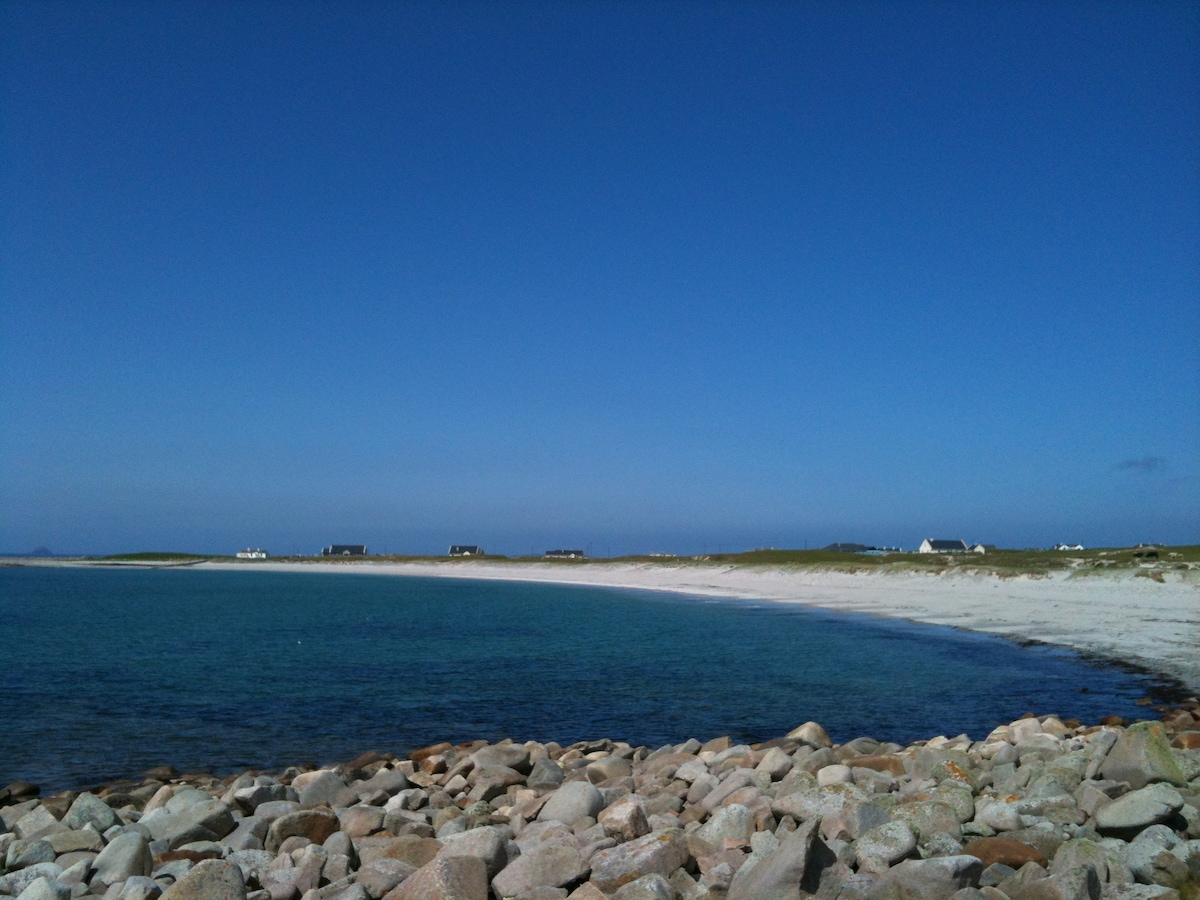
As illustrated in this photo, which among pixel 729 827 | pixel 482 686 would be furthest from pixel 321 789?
pixel 482 686

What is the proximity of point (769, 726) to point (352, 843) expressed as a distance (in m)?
11.2

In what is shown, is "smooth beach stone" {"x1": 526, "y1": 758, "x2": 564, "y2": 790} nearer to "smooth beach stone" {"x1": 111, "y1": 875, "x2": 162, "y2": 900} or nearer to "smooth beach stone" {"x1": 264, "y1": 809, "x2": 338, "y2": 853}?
"smooth beach stone" {"x1": 264, "y1": 809, "x2": 338, "y2": 853}

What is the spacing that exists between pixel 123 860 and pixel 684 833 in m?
5.23

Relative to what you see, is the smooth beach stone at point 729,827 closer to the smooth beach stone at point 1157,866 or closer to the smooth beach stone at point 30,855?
the smooth beach stone at point 1157,866

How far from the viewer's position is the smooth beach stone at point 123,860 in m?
8.22

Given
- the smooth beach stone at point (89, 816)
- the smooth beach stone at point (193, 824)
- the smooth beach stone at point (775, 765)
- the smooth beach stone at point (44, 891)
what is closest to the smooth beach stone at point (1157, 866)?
the smooth beach stone at point (775, 765)

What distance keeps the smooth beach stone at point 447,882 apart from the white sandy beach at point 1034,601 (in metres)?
19.8

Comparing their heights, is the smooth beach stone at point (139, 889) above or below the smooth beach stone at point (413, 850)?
below

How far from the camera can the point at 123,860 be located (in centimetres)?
834

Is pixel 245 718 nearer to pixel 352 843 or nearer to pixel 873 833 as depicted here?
pixel 352 843

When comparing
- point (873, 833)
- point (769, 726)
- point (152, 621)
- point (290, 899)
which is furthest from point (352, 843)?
point (152, 621)

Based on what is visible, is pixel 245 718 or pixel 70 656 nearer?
pixel 245 718

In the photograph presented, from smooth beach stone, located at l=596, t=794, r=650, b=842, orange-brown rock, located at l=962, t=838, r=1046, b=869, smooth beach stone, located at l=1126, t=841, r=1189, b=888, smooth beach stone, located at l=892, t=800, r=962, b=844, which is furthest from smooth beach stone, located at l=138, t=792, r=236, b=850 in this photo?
smooth beach stone, located at l=1126, t=841, r=1189, b=888

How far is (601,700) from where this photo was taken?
2152 cm
